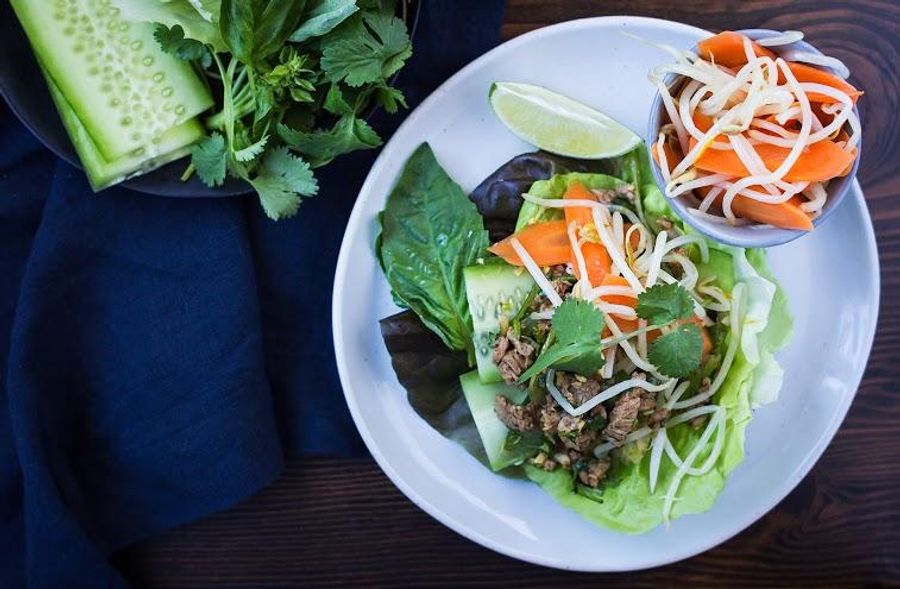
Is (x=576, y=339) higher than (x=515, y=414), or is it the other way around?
(x=576, y=339)

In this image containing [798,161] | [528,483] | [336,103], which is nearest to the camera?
[798,161]

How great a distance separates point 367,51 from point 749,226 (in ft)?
2.50

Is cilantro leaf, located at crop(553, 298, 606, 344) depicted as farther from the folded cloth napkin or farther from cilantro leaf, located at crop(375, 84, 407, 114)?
the folded cloth napkin

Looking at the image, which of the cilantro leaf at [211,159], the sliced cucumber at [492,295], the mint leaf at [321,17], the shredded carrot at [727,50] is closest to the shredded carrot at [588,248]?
the sliced cucumber at [492,295]

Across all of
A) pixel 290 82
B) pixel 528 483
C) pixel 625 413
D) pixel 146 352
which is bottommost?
pixel 528 483

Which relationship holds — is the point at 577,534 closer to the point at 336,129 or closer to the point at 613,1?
the point at 336,129

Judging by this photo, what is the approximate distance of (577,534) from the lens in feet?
6.55

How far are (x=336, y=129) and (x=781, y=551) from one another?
140 centimetres

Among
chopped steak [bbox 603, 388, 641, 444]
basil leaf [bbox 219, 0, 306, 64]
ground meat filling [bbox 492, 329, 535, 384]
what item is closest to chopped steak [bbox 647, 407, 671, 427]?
chopped steak [bbox 603, 388, 641, 444]

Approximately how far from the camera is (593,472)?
76.8 inches

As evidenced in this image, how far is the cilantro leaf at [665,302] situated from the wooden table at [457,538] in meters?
0.69

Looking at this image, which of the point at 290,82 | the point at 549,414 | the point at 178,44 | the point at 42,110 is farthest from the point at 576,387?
the point at 42,110

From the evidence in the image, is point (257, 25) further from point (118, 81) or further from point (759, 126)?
point (759, 126)

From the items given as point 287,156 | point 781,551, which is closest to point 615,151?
point 287,156
